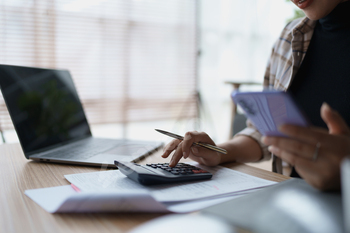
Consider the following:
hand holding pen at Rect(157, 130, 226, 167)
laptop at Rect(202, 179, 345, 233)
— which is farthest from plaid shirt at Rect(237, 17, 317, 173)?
laptop at Rect(202, 179, 345, 233)

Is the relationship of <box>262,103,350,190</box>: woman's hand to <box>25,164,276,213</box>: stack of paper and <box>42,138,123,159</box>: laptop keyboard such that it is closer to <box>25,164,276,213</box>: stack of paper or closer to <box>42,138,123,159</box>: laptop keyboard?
<box>25,164,276,213</box>: stack of paper

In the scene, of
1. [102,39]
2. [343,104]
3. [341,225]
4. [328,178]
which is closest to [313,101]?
[343,104]

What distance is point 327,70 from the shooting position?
0.99m

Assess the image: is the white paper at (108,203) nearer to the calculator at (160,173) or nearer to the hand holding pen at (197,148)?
the calculator at (160,173)

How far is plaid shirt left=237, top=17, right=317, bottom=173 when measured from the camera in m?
1.02

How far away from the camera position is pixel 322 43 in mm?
1033

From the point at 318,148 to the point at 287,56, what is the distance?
0.74 m

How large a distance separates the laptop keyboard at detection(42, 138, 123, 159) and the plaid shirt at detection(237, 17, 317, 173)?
45cm

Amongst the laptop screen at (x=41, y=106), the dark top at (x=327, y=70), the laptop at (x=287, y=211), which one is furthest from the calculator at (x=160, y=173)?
the dark top at (x=327, y=70)

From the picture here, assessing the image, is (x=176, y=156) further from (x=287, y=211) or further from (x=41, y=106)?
(x=41, y=106)

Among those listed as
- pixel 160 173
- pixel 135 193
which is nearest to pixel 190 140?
pixel 160 173

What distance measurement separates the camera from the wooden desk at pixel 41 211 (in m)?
0.41

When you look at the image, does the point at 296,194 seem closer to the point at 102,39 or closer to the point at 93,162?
the point at 93,162

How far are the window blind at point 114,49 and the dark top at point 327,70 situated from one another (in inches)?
82.9
